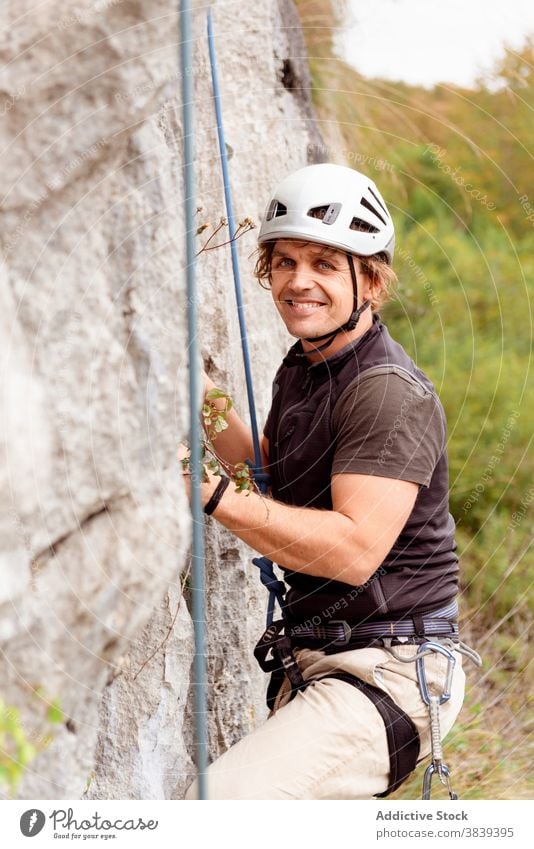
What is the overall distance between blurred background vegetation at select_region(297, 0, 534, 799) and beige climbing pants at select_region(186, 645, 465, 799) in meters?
1.33

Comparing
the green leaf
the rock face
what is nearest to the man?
the rock face

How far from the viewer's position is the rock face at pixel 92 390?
2.10 m

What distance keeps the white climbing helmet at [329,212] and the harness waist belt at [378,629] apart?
102 cm

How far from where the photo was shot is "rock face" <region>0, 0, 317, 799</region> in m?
2.10

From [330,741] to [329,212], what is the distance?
1408 mm

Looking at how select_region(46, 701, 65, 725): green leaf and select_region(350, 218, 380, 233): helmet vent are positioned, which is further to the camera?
select_region(350, 218, 380, 233): helmet vent

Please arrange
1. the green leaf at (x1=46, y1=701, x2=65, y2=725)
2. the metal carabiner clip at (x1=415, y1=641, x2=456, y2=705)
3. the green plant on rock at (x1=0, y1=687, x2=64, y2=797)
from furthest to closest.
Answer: the metal carabiner clip at (x1=415, y1=641, x2=456, y2=705), the green leaf at (x1=46, y1=701, x2=65, y2=725), the green plant on rock at (x1=0, y1=687, x2=64, y2=797)

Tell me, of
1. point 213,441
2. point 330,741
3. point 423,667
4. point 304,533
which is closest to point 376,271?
point 213,441

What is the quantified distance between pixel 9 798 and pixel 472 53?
3.59 metres

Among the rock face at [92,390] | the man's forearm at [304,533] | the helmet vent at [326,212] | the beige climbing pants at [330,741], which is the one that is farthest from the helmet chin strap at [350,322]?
the beige climbing pants at [330,741]

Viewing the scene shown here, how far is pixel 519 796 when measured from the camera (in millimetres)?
3717

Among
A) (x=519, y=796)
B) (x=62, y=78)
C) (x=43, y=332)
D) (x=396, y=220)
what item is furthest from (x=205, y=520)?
(x=396, y=220)

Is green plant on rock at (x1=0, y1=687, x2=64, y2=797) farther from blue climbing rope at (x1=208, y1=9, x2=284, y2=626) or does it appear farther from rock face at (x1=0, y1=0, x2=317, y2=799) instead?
blue climbing rope at (x1=208, y1=9, x2=284, y2=626)
